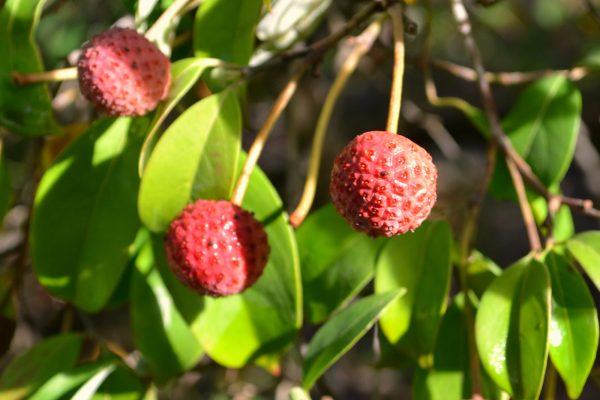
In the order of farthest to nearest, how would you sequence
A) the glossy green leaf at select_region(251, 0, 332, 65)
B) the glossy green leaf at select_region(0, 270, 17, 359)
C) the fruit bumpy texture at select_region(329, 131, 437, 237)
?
1. the glossy green leaf at select_region(0, 270, 17, 359)
2. the glossy green leaf at select_region(251, 0, 332, 65)
3. the fruit bumpy texture at select_region(329, 131, 437, 237)

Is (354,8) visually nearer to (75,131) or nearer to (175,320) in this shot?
→ (75,131)

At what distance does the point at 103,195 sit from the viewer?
113 centimetres

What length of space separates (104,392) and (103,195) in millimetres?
270

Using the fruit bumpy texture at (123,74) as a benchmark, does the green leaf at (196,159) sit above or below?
below

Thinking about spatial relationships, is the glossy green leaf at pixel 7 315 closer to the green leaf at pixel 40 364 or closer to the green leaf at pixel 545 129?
the green leaf at pixel 40 364

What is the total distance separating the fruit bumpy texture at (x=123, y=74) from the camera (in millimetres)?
944

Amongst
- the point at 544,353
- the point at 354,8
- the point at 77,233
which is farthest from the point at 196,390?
the point at 544,353

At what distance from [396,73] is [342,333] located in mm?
295

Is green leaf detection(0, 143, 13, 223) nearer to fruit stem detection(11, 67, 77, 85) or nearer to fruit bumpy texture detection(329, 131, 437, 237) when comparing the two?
fruit stem detection(11, 67, 77, 85)

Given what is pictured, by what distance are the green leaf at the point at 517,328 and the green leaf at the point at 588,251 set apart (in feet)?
0.14

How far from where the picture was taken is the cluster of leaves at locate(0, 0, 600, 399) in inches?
38.3

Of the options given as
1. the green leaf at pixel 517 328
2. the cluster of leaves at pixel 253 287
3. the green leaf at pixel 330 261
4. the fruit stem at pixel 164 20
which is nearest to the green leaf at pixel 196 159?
the cluster of leaves at pixel 253 287

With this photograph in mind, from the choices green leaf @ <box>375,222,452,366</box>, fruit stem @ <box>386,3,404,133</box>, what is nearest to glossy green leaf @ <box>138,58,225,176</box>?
fruit stem @ <box>386,3,404,133</box>

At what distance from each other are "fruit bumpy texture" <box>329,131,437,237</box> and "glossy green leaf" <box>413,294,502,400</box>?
302 millimetres
